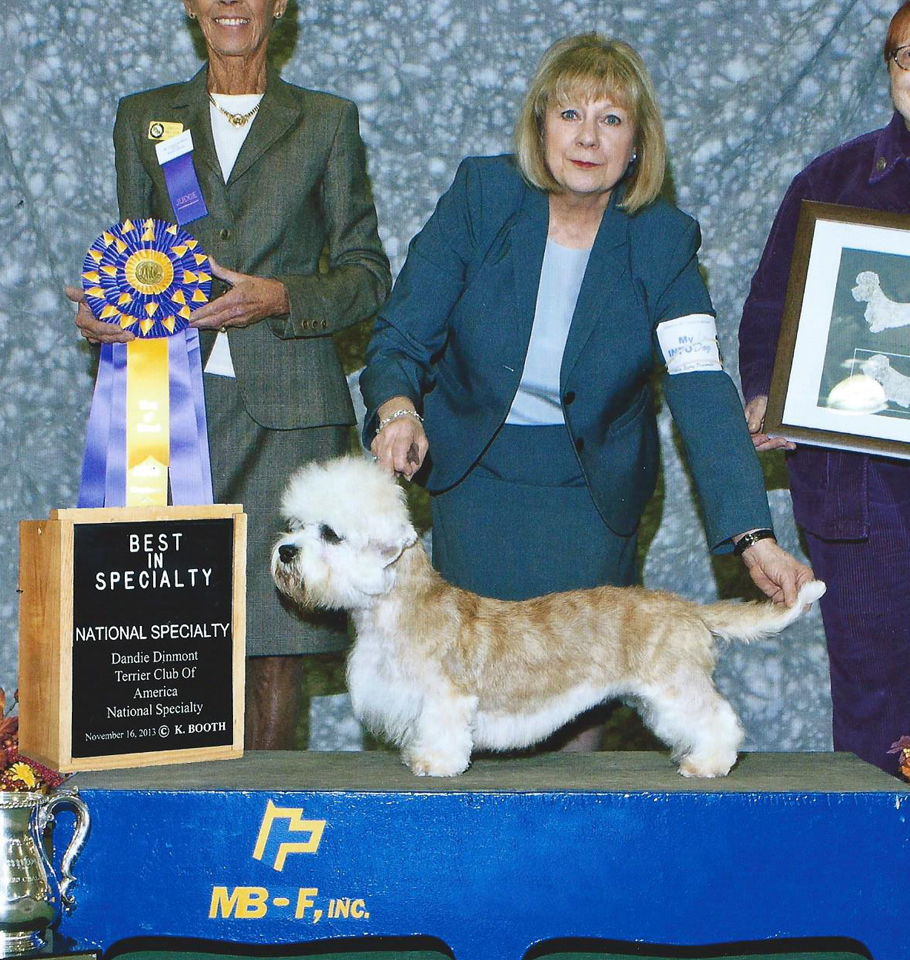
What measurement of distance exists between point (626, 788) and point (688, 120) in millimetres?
2031

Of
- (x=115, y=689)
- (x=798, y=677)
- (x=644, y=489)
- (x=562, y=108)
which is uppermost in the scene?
(x=562, y=108)

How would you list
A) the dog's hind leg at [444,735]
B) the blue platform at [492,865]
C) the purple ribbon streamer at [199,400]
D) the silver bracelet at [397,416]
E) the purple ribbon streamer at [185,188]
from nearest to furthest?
the blue platform at [492,865] < the dog's hind leg at [444,735] < the silver bracelet at [397,416] < the purple ribbon streamer at [199,400] < the purple ribbon streamer at [185,188]

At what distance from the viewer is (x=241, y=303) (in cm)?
243

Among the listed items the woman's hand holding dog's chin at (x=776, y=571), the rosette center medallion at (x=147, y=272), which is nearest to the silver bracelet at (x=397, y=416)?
the rosette center medallion at (x=147, y=272)

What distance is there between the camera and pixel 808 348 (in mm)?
2418

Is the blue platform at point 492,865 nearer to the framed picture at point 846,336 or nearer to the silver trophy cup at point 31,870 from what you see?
the silver trophy cup at point 31,870

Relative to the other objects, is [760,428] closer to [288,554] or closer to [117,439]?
[288,554]

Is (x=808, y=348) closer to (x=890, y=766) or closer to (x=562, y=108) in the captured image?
(x=562, y=108)

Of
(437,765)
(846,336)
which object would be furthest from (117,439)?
(846,336)

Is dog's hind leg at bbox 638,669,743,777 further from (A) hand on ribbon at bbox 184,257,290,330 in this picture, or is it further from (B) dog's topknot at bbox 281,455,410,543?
(A) hand on ribbon at bbox 184,257,290,330

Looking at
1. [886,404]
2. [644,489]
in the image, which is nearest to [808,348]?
[886,404]

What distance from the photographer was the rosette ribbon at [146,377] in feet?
7.72

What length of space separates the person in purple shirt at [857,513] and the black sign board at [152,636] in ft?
3.48

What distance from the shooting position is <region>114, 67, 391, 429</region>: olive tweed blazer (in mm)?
2551
